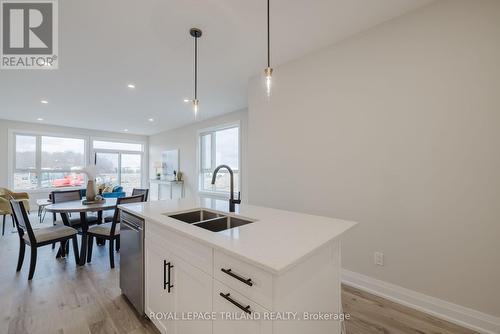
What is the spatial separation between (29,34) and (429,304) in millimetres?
4587

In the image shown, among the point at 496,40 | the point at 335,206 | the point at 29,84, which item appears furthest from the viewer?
the point at 29,84

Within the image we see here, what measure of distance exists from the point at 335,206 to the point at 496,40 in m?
1.76

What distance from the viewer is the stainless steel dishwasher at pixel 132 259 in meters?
1.65

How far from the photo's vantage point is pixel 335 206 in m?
2.26

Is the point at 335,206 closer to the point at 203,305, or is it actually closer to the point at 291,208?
the point at 291,208

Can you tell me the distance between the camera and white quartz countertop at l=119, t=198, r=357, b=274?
0.86 metres

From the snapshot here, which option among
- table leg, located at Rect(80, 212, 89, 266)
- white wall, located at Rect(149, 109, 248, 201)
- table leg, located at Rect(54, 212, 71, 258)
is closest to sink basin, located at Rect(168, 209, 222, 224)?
table leg, located at Rect(80, 212, 89, 266)

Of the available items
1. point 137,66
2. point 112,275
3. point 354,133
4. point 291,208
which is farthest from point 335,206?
point 137,66

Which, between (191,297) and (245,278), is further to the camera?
(191,297)

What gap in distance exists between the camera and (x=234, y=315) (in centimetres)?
94

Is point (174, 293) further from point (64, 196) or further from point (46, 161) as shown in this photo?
point (46, 161)

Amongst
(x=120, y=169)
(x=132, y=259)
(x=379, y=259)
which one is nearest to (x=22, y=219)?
(x=132, y=259)

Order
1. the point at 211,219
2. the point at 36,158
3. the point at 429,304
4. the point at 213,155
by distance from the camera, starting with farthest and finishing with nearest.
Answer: the point at 36,158
the point at 213,155
the point at 429,304
the point at 211,219

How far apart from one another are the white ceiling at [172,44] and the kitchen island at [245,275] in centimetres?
178
